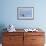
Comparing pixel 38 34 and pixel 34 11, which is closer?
pixel 38 34

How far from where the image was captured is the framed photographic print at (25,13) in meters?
4.08

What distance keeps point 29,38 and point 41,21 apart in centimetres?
84

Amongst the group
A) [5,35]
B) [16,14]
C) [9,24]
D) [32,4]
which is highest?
[32,4]

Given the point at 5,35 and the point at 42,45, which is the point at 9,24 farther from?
the point at 42,45

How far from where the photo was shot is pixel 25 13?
410 cm

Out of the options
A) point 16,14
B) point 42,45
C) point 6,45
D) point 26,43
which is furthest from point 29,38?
point 16,14

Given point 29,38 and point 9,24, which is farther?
point 9,24

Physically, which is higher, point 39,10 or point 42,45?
point 39,10

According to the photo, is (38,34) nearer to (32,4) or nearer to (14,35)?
(14,35)

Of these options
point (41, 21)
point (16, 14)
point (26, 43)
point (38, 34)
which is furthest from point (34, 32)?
point (16, 14)

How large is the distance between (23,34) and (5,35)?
0.53 m

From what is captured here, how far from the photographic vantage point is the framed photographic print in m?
4.08

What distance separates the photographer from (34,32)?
360cm

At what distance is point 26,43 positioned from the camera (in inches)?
143
